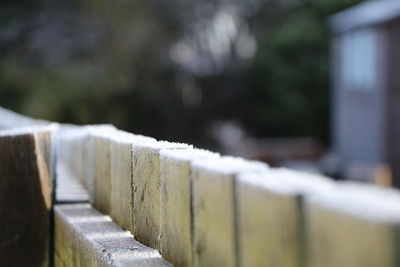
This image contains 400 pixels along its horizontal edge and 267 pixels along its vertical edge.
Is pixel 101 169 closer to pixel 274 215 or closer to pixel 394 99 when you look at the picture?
pixel 274 215

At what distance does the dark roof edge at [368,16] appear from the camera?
21344 mm

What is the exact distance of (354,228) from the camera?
0.89 m

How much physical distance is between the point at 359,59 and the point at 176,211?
22.7 m

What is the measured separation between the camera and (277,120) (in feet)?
107

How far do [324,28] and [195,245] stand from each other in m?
33.0

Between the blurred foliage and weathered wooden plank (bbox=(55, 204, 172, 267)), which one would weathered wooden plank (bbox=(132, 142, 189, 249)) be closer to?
weathered wooden plank (bbox=(55, 204, 172, 267))

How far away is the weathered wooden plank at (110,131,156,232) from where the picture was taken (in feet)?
6.41

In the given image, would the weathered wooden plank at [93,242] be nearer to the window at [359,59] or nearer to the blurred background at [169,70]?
the window at [359,59]

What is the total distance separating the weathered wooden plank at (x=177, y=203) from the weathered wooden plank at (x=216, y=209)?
0.04 meters

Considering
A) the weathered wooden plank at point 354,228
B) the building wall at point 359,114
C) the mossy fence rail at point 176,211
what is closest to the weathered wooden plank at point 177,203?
the mossy fence rail at point 176,211

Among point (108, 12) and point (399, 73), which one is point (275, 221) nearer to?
point (399, 73)

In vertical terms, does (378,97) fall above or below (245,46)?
below

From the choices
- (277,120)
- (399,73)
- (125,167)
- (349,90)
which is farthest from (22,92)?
(125,167)

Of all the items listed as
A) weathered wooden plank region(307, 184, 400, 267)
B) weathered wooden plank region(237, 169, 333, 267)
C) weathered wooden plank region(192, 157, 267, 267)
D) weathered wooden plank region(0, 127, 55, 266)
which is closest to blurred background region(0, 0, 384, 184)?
weathered wooden plank region(0, 127, 55, 266)
